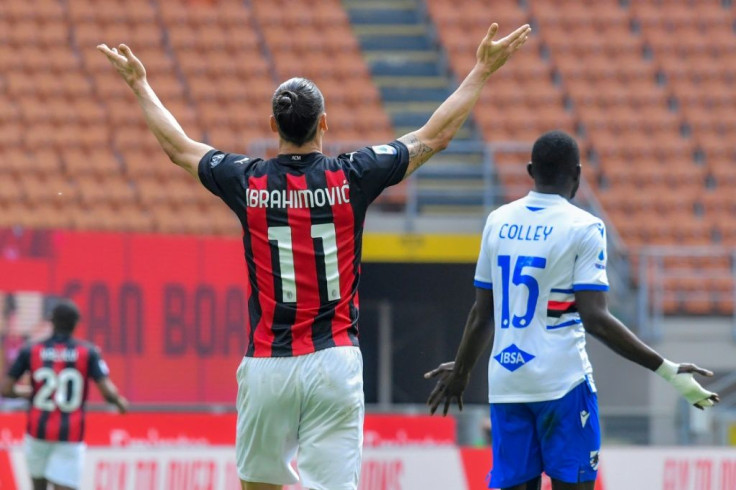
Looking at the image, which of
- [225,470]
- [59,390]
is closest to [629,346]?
[225,470]

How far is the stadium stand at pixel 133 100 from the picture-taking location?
1627 cm

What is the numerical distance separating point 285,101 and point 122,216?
38.3ft

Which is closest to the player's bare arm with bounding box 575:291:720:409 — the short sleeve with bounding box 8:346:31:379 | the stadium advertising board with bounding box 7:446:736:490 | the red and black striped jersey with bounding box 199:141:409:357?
the red and black striped jersey with bounding box 199:141:409:357

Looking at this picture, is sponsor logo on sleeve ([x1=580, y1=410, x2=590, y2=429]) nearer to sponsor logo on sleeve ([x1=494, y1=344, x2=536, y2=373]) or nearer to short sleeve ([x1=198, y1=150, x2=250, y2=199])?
sponsor logo on sleeve ([x1=494, y1=344, x2=536, y2=373])

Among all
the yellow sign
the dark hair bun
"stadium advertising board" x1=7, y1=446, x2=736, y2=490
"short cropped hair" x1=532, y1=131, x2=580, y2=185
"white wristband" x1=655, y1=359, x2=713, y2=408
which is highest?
the yellow sign

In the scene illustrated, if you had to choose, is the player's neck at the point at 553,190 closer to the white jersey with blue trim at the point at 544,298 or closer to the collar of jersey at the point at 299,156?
the white jersey with blue trim at the point at 544,298

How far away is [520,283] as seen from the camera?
5512 mm

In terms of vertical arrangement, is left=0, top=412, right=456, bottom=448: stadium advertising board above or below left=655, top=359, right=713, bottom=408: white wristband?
below

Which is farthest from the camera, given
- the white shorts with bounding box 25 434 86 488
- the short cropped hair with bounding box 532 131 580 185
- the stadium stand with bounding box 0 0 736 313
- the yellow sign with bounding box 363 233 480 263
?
the stadium stand with bounding box 0 0 736 313

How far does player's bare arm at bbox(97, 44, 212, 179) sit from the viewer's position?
4961mm

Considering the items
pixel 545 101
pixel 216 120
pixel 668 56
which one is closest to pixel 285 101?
pixel 216 120

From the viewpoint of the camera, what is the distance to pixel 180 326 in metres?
14.6

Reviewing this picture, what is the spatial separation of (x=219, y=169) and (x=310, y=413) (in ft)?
2.97

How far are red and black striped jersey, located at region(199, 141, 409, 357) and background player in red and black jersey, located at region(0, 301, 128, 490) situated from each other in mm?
6021
